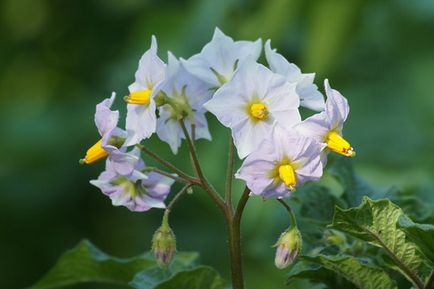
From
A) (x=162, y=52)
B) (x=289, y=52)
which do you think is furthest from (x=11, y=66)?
(x=289, y=52)

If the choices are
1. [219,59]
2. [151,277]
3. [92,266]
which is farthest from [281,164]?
[92,266]

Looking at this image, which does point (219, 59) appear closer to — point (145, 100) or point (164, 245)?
point (145, 100)

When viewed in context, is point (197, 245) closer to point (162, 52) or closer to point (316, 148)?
point (162, 52)

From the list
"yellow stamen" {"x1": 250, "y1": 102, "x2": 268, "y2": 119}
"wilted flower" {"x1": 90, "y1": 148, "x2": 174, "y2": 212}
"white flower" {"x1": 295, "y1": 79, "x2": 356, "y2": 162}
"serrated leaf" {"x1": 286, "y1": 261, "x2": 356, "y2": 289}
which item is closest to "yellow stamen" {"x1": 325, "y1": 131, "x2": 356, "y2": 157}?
"white flower" {"x1": 295, "y1": 79, "x2": 356, "y2": 162}

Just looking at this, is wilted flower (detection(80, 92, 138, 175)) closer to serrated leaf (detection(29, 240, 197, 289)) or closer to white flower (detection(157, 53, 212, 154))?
white flower (detection(157, 53, 212, 154))

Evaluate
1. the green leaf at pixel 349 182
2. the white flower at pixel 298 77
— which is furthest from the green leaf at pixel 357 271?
the green leaf at pixel 349 182

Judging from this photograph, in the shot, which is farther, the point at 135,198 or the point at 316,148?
the point at 135,198

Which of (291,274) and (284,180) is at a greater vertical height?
(284,180)
